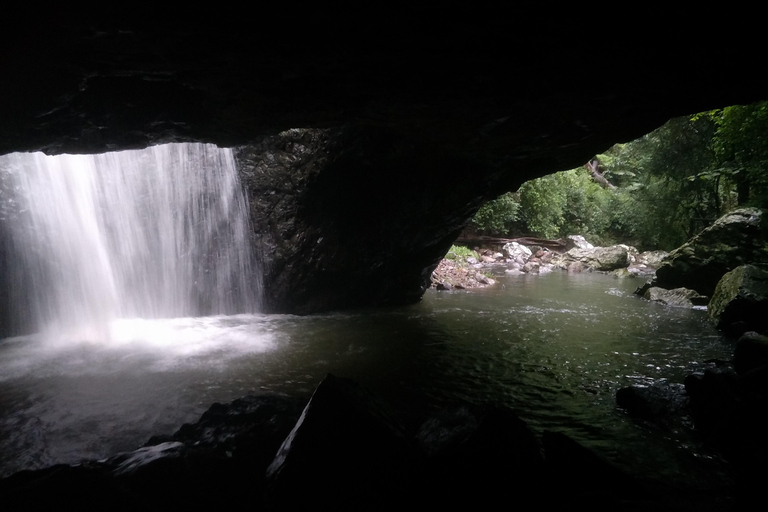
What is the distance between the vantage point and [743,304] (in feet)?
29.9

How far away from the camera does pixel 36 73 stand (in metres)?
4.41

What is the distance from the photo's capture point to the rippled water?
14.9 feet

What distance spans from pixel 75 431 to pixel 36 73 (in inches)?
153

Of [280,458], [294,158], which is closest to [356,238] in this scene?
[294,158]

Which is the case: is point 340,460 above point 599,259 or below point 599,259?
above

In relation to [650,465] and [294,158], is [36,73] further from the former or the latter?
[650,465]

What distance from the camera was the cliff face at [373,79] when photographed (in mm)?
3609

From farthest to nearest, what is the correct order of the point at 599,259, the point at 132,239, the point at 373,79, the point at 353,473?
the point at 599,259, the point at 132,239, the point at 373,79, the point at 353,473

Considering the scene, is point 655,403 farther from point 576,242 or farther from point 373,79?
point 576,242

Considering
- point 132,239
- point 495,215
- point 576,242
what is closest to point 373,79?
point 132,239

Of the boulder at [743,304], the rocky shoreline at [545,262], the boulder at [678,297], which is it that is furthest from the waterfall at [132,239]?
the boulder at [678,297]

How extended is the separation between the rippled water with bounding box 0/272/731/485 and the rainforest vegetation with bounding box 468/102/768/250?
527 cm

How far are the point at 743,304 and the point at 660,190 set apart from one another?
15.6 metres

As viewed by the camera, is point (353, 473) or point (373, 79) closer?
point (353, 473)
